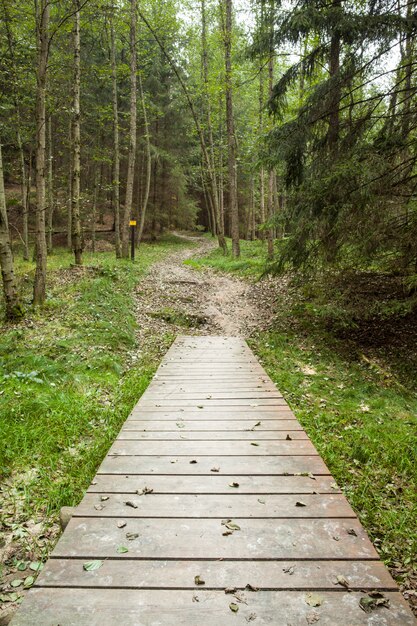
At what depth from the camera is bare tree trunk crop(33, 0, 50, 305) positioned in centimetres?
815

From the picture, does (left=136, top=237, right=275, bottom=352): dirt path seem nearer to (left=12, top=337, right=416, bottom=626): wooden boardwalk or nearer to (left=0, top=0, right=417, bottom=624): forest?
(left=0, top=0, right=417, bottom=624): forest

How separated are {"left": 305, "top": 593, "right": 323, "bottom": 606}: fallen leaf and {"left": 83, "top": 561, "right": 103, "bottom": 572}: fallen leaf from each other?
1.22 meters

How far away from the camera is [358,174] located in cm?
718

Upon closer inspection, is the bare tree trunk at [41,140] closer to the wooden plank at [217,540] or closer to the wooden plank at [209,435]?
the wooden plank at [209,435]

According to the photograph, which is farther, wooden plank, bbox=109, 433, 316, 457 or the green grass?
the green grass

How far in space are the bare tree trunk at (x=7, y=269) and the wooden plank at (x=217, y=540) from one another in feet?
21.5

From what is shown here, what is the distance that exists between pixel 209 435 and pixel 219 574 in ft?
6.34

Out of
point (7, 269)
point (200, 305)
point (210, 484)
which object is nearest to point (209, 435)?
point (210, 484)

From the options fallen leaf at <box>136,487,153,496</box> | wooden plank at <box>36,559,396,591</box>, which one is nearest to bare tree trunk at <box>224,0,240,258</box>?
fallen leaf at <box>136,487,153,496</box>

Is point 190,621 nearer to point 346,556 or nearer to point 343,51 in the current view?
Result: point 346,556

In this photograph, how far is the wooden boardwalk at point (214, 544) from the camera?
6.53ft

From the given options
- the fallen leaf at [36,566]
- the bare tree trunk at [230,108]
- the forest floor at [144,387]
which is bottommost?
the fallen leaf at [36,566]

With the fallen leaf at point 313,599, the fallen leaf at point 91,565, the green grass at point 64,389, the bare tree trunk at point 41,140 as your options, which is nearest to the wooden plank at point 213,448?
the green grass at point 64,389

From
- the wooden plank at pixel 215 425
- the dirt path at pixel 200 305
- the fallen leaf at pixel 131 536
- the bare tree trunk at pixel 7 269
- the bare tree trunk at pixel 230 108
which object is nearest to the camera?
the fallen leaf at pixel 131 536
